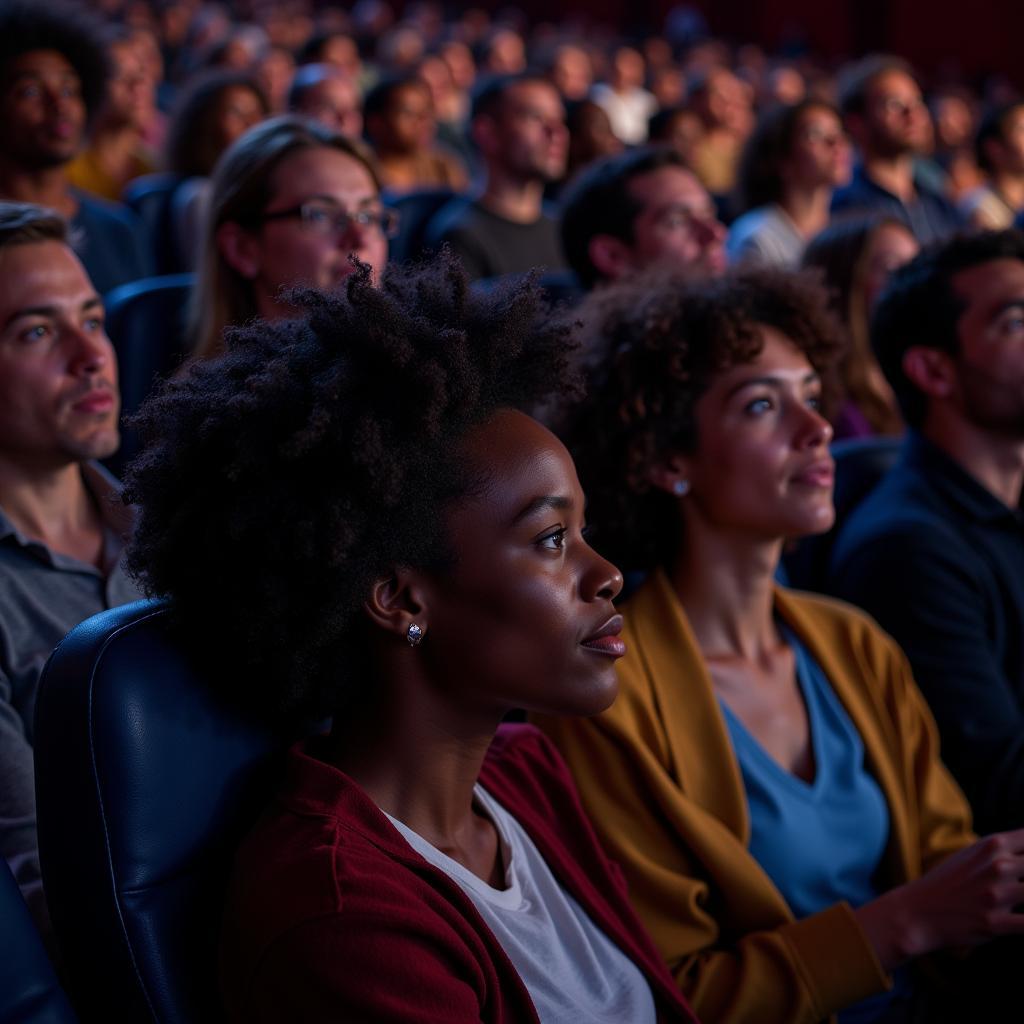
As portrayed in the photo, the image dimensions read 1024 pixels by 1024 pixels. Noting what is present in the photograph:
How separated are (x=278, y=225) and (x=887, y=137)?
324 cm

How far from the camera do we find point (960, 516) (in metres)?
Result: 1.91

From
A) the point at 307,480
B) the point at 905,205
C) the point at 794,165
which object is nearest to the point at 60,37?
the point at 794,165

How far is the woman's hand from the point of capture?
4.35 feet

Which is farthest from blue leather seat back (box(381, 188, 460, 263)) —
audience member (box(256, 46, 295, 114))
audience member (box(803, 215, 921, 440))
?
audience member (box(256, 46, 295, 114))

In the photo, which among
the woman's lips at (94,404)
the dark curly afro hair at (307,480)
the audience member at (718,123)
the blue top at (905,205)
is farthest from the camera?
the audience member at (718,123)

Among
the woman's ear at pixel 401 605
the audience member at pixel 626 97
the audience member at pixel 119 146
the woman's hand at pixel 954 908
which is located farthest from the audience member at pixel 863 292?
the audience member at pixel 626 97

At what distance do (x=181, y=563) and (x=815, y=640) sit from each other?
0.87 meters

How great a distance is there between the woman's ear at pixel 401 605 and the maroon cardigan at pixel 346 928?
127 millimetres

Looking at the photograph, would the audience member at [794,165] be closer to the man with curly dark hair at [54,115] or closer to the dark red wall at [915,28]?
the man with curly dark hair at [54,115]

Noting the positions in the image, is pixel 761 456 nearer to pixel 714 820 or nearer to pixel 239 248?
pixel 714 820

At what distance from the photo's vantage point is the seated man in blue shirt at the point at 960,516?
5.56ft

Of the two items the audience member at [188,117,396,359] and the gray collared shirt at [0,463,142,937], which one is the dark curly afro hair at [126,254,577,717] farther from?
the audience member at [188,117,396,359]

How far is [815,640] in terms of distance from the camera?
5.25 feet

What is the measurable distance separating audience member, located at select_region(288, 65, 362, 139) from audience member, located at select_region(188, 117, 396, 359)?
74.7 inches
